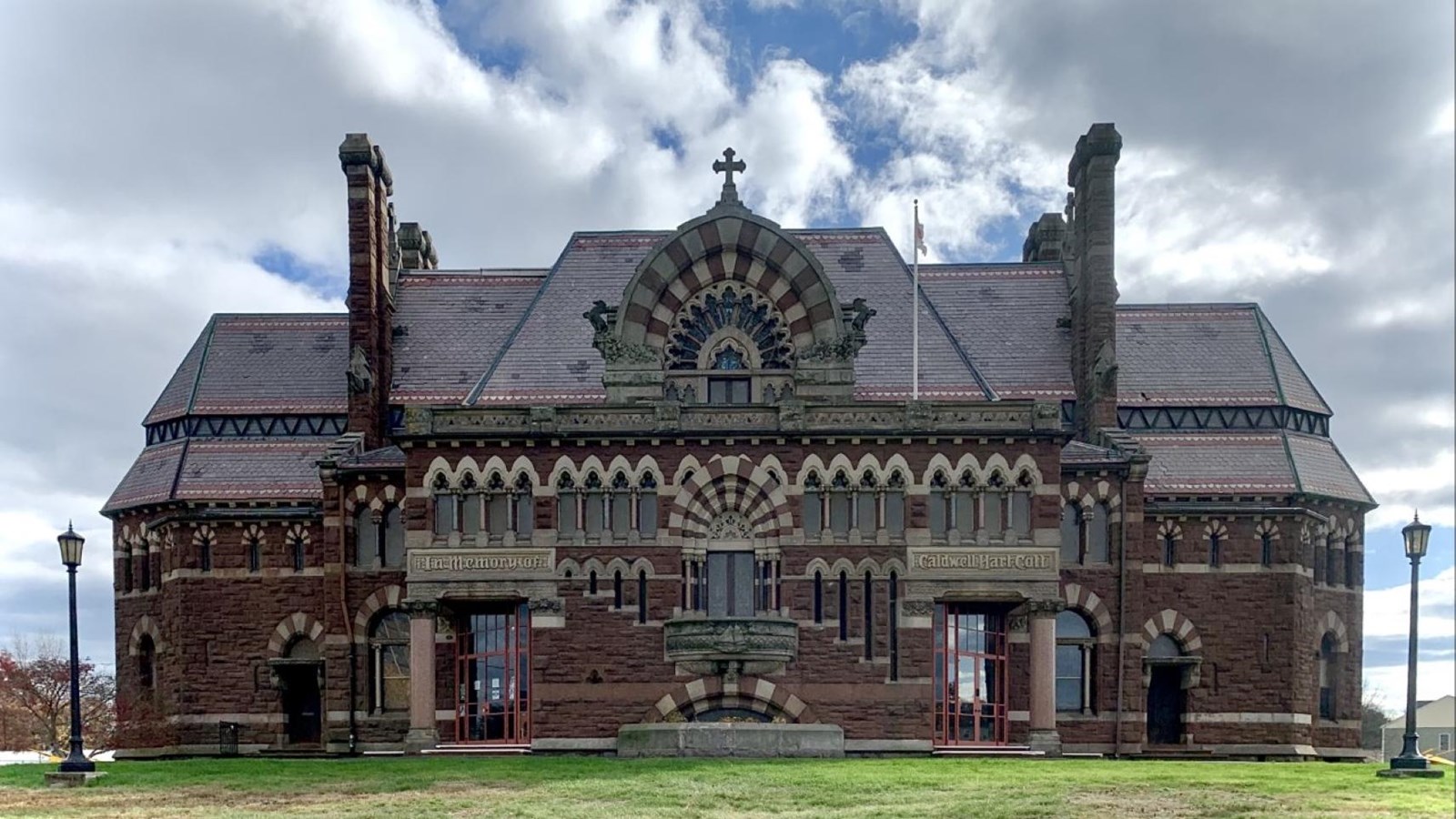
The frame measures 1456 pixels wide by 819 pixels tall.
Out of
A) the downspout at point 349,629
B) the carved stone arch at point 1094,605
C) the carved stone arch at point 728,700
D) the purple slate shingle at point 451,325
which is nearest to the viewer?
the carved stone arch at point 728,700

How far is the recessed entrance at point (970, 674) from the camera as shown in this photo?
38625 mm

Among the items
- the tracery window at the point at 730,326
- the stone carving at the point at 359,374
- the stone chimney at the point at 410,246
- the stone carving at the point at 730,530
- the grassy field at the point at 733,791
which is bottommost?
the grassy field at the point at 733,791

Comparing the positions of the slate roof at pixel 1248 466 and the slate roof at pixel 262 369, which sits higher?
the slate roof at pixel 262 369

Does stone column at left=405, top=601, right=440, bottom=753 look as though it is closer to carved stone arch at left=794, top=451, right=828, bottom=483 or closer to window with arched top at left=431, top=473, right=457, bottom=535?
window with arched top at left=431, top=473, right=457, bottom=535

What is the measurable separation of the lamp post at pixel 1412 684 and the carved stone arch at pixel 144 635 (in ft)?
114

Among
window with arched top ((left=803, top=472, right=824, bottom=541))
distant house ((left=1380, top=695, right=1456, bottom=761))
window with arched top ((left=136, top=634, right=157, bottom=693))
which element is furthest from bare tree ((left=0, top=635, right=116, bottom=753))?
distant house ((left=1380, top=695, right=1456, bottom=761))

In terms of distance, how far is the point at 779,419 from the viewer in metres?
37.3

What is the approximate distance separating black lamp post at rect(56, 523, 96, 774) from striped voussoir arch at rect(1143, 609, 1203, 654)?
93.9ft

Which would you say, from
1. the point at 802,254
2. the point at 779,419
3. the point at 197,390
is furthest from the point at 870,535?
the point at 197,390

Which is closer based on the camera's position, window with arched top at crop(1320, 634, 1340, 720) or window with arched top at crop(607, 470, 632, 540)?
window with arched top at crop(607, 470, 632, 540)

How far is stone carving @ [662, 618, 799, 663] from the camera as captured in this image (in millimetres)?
36500

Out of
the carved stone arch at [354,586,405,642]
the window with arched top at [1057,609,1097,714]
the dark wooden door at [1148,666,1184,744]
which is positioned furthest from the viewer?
the dark wooden door at [1148,666,1184,744]

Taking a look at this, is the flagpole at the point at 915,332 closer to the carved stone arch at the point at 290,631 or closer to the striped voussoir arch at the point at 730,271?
the striped voussoir arch at the point at 730,271

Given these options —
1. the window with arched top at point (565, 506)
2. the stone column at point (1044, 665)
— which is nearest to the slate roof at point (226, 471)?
the window with arched top at point (565, 506)
